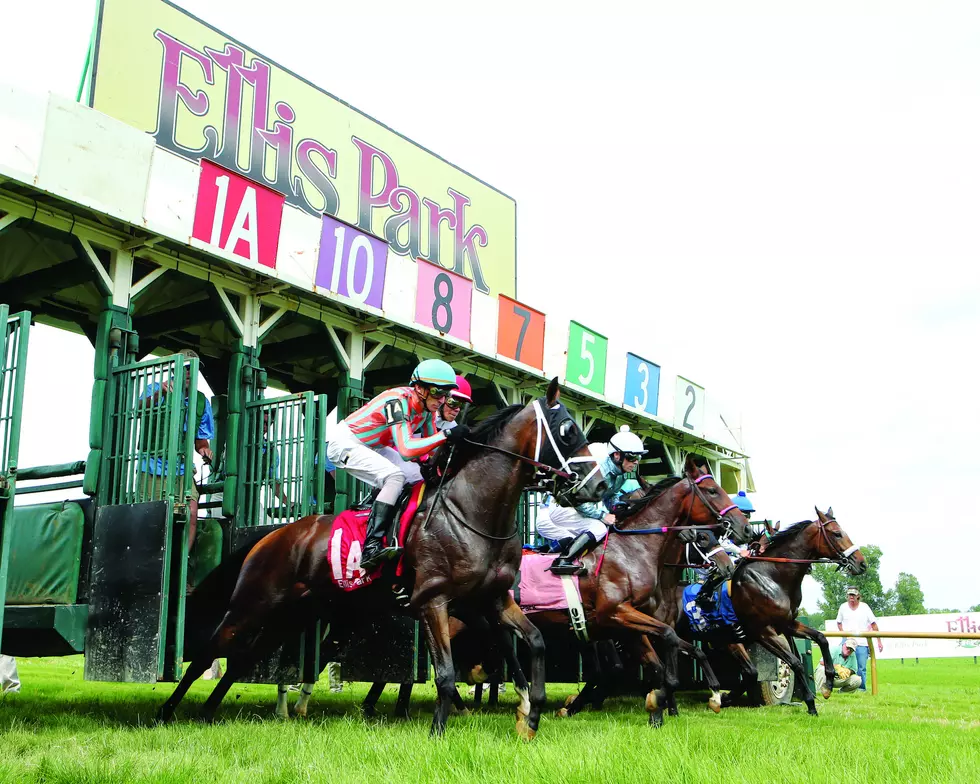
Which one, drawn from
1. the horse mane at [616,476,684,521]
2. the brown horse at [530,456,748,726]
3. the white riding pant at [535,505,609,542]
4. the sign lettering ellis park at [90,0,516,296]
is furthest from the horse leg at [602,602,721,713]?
the sign lettering ellis park at [90,0,516,296]

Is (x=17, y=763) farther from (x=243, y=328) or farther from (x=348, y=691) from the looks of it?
(x=348, y=691)

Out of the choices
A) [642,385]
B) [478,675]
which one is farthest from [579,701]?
[642,385]

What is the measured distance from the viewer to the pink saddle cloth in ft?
25.8

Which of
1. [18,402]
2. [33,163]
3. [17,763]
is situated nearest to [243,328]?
[33,163]

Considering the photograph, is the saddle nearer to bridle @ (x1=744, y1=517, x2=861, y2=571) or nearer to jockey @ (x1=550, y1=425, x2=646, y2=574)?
jockey @ (x1=550, y1=425, x2=646, y2=574)

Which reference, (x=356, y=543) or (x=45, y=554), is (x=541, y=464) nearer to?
(x=356, y=543)

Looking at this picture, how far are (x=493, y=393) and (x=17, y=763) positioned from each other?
7.86 meters

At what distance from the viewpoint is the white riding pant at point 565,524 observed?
314 inches

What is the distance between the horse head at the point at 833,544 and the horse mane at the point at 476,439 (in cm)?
483

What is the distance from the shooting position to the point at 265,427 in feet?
25.1

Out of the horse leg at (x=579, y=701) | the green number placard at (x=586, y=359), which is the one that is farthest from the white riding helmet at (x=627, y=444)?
the green number placard at (x=586, y=359)

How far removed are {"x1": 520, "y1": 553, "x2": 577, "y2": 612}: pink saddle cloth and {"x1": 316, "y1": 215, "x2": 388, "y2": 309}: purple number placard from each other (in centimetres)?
290

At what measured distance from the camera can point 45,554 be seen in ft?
20.0

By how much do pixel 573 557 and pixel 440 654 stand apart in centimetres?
252
